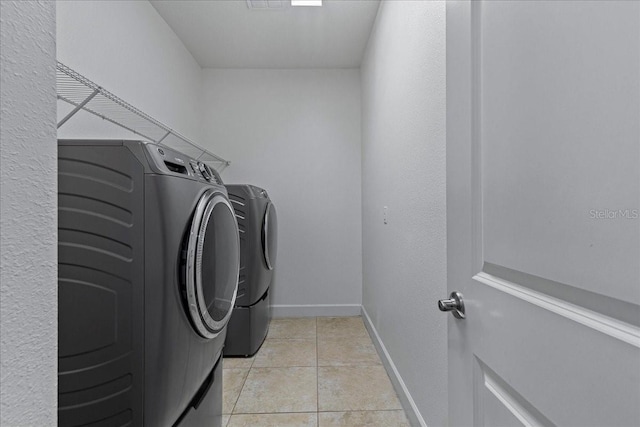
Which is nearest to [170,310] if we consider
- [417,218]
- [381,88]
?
[417,218]

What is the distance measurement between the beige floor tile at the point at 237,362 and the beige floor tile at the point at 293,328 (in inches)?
16.9

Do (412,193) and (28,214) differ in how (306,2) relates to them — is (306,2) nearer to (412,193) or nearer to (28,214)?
(412,193)

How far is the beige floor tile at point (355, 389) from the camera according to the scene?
178 cm

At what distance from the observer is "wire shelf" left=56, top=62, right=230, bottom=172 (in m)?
1.27

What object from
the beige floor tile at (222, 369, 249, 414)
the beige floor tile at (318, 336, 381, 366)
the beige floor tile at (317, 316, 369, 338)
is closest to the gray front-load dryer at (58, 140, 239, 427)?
the beige floor tile at (222, 369, 249, 414)

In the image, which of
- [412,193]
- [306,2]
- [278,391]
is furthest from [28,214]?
[306,2]

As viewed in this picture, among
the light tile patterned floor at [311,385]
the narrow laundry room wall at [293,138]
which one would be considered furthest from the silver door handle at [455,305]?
the narrow laundry room wall at [293,138]

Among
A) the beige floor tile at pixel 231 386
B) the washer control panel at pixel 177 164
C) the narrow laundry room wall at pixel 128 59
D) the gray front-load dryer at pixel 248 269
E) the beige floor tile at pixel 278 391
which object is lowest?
the beige floor tile at pixel 231 386

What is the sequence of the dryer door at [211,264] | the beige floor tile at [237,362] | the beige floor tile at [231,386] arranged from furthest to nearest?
the beige floor tile at [237,362]
the beige floor tile at [231,386]
the dryer door at [211,264]

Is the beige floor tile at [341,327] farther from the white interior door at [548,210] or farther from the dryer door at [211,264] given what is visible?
the white interior door at [548,210]

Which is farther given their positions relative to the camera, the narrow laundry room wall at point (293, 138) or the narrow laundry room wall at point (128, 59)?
the narrow laundry room wall at point (293, 138)

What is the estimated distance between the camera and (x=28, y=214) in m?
0.44

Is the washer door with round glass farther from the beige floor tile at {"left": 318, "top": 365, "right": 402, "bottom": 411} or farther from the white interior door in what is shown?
the white interior door

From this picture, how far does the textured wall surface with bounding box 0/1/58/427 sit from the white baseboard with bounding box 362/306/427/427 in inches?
57.3
